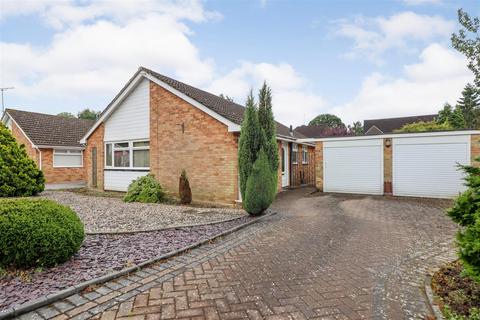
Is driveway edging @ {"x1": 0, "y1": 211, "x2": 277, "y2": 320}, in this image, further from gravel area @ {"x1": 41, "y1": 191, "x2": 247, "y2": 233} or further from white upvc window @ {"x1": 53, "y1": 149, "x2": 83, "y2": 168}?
white upvc window @ {"x1": 53, "y1": 149, "x2": 83, "y2": 168}

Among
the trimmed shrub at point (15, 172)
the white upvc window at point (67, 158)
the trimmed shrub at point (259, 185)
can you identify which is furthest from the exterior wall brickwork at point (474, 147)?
the white upvc window at point (67, 158)

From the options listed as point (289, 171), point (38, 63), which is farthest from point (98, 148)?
point (289, 171)

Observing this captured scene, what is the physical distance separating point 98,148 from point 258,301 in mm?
13821

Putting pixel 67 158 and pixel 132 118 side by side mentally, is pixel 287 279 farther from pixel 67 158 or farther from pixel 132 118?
pixel 67 158

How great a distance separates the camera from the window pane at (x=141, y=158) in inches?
489

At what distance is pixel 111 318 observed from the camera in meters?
2.76

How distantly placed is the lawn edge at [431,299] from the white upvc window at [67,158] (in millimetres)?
21518

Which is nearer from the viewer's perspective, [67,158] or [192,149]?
[192,149]

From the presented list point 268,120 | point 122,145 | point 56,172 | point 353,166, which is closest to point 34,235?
point 268,120

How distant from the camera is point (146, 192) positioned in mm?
10984

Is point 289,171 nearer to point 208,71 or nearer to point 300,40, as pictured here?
point 300,40

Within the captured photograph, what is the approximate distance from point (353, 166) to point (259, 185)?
7.48 m

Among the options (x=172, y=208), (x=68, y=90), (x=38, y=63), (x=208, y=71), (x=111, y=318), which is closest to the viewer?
(x=111, y=318)

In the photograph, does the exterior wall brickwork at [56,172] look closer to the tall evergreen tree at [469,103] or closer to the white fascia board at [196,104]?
the white fascia board at [196,104]
